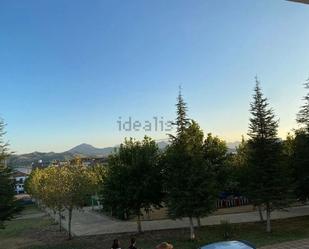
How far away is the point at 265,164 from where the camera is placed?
26500mm

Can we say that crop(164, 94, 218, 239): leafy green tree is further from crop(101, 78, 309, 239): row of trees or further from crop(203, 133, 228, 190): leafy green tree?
crop(203, 133, 228, 190): leafy green tree

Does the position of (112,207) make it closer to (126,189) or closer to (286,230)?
(126,189)

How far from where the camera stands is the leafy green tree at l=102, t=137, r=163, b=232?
89.8ft

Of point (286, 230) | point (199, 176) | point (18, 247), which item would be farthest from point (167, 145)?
point (18, 247)

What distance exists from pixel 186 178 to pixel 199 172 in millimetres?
859

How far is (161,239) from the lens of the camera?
2517 cm

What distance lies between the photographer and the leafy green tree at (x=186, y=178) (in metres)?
24.5

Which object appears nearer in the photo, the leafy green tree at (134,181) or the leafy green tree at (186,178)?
the leafy green tree at (186,178)

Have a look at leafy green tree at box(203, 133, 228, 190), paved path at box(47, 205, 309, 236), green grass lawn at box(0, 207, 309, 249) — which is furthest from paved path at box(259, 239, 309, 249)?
paved path at box(47, 205, 309, 236)

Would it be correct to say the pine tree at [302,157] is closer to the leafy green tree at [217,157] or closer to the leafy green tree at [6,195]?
the leafy green tree at [217,157]

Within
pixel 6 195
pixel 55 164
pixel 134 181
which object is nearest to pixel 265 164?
pixel 134 181

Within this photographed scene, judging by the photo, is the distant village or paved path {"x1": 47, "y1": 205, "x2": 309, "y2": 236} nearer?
paved path {"x1": 47, "y1": 205, "x2": 309, "y2": 236}

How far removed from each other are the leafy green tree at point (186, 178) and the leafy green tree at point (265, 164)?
295 centimetres

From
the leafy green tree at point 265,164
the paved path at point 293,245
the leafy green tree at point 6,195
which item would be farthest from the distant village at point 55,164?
the paved path at point 293,245
